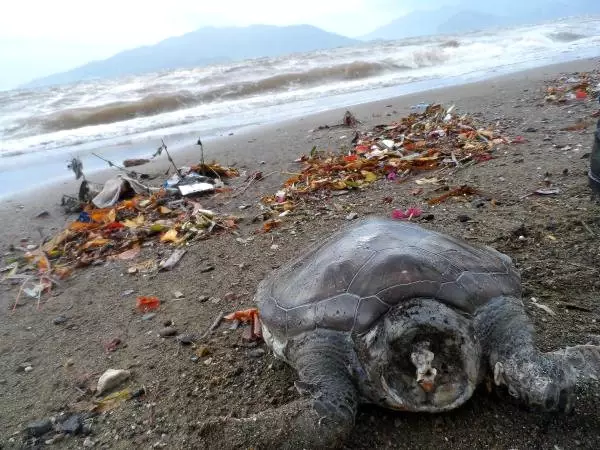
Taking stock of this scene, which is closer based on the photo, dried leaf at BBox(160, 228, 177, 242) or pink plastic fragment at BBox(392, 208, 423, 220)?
pink plastic fragment at BBox(392, 208, 423, 220)

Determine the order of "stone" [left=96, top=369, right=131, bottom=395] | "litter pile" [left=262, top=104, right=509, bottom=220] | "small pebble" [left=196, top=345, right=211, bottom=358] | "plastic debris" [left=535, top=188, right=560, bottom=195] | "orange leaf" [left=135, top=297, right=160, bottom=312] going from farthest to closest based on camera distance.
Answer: "litter pile" [left=262, top=104, right=509, bottom=220] < "plastic debris" [left=535, top=188, right=560, bottom=195] < "orange leaf" [left=135, top=297, right=160, bottom=312] < "small pebble" [left=196, top=345, right=211, bottom=358] < "stone" [left=96, top=369, right=131, bottom=395]

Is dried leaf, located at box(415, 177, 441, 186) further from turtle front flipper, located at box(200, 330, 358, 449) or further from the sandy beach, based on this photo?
turtle front flipper, located at box(200, 330, 358, 449)

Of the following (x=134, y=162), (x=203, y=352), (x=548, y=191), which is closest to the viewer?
(x=203, y=352)

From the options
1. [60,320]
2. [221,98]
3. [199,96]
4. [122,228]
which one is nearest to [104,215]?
[122,228]

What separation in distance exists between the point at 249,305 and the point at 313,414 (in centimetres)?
134

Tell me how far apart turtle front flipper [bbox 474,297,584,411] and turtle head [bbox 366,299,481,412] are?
11 cm

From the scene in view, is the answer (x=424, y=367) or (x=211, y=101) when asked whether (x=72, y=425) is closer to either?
(x=424, y=367)

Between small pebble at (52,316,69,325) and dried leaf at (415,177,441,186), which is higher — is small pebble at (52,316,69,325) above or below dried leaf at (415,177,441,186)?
below

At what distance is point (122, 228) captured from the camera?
14.9 ft

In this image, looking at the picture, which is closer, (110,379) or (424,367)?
(424,367)

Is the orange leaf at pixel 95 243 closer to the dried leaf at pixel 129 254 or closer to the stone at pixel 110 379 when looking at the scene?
the dried leaf at pixel 129 254

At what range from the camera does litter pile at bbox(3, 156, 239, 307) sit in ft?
12.9

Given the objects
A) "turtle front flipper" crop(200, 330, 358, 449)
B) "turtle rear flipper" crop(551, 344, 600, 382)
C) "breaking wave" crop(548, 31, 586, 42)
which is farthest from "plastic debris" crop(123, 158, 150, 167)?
"breaking wave" crop(548, 31, 586, 42)

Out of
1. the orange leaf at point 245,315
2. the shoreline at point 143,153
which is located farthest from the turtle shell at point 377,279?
the shoreline at point 143,153
